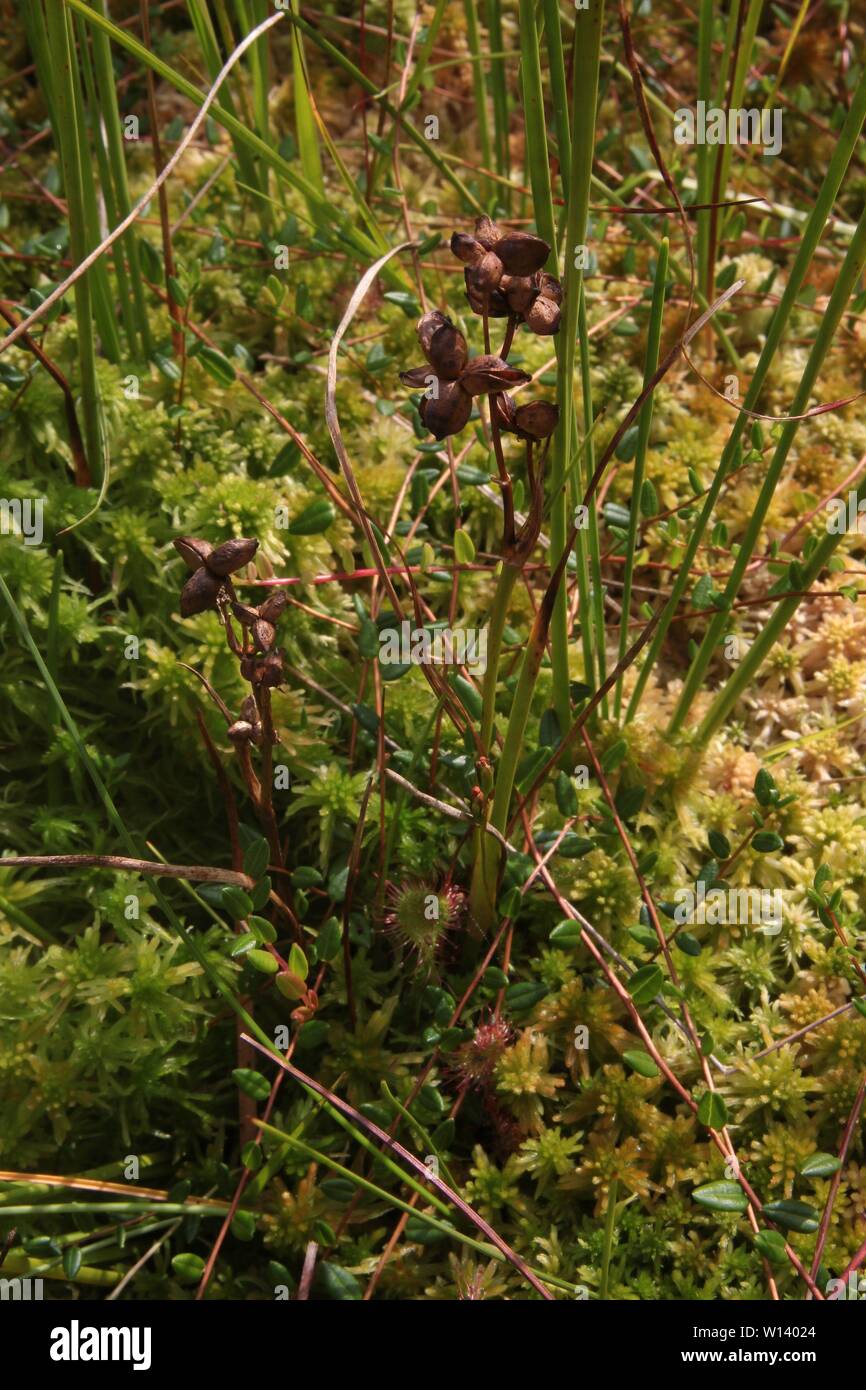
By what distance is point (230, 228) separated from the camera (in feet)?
5.57

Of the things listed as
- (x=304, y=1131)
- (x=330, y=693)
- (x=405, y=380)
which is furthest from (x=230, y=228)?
(x=304, y=1131)

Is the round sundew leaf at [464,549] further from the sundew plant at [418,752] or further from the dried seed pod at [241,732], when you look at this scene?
the dried seed pod at [241,732]

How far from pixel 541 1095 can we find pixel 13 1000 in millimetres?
573

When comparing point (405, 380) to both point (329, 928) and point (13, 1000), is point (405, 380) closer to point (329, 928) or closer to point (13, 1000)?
point (329, 928)

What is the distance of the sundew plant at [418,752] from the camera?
1053 mm

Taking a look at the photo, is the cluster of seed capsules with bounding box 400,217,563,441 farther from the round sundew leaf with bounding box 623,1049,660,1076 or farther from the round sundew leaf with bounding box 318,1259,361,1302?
the round sundew leaf with bounding box 318,1259,361,1302

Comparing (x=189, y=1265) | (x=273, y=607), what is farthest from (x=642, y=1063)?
(x=273, y=607)

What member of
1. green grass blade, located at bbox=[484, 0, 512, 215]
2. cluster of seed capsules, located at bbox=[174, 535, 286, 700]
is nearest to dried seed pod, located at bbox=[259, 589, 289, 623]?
cluster of seed capsules, located at bbox=[174, 535, 286, 700]

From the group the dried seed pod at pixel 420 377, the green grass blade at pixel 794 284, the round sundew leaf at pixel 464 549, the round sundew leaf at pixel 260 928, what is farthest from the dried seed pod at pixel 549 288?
the round sundew leaf at pixel 260 928

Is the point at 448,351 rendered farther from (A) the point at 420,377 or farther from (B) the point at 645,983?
(B) the point at 645,983

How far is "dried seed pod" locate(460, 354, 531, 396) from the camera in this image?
73 cm

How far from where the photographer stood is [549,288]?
81 cm

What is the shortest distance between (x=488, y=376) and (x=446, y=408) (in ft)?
0.13

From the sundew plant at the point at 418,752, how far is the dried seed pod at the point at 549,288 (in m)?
0.03
